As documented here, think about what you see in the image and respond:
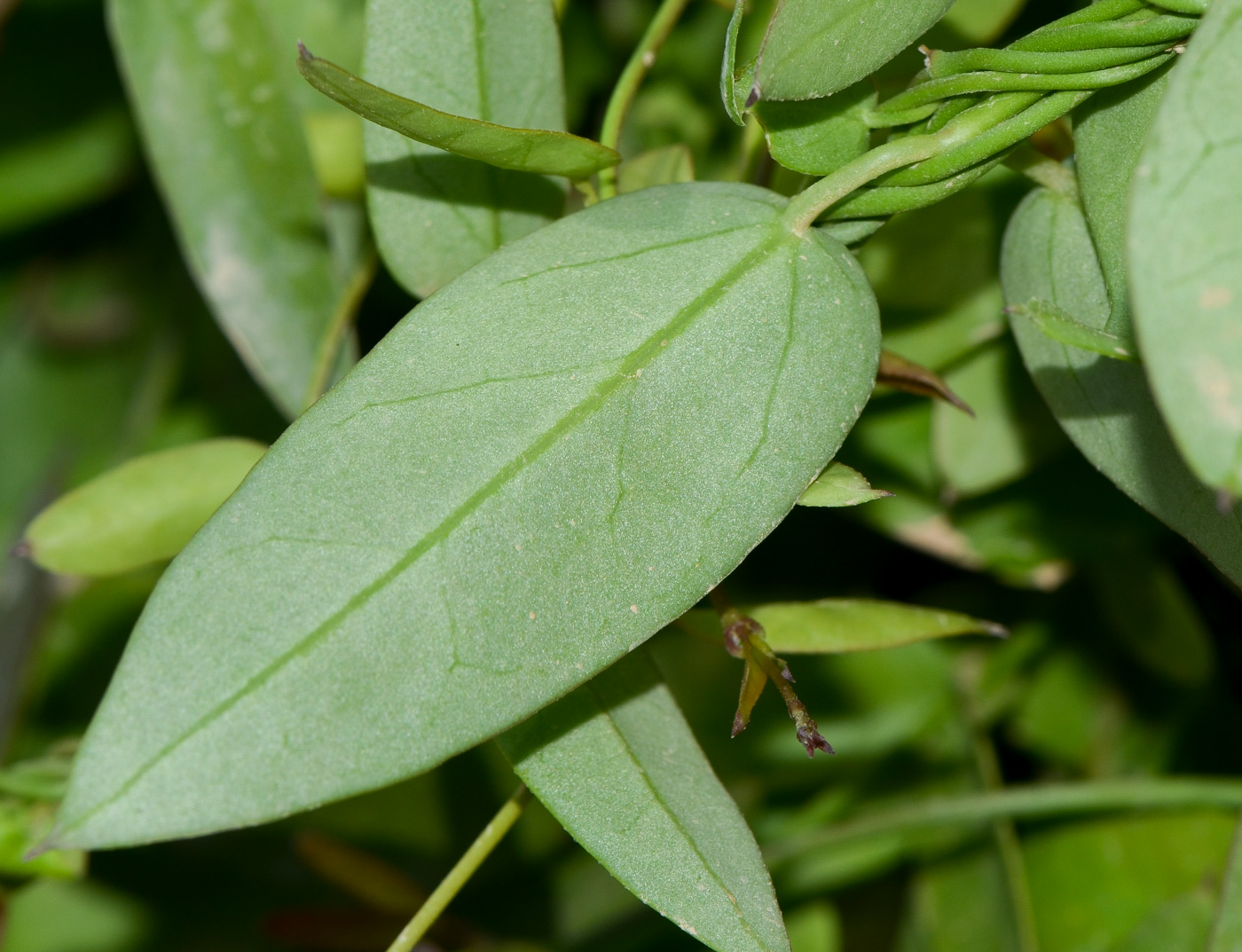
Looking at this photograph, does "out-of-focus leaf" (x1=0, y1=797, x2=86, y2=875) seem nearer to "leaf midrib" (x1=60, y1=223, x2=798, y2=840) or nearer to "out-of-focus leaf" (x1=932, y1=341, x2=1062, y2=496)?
"leaf midrib" (x1=60, y1=223, x2=798, y2=840)

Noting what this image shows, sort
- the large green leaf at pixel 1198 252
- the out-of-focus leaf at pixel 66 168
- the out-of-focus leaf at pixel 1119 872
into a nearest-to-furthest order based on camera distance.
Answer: the large green leaf at pixel 1198 252, the out-of-focus leaf at pixel 1119 872, the out-of-focus leaf at pixel 66 168

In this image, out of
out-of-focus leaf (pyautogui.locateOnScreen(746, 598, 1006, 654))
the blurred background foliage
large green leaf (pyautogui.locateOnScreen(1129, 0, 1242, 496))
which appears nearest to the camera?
large green leaf (pyautogui.locateOnScreen(1129, 0, 1242, 496))

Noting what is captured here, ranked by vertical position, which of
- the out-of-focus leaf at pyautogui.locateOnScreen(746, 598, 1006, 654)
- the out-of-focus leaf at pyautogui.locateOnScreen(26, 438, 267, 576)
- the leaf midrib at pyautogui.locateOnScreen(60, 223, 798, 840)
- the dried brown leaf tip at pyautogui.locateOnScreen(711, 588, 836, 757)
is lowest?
the out-of-focus leaf at pyautogui.locateOnScreen(746, 598, 1006, 654)

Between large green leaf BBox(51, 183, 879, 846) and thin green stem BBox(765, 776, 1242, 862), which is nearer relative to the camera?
large green leaf BBox(51, 183, 879, 846)

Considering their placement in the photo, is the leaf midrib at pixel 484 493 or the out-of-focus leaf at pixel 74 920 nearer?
the leaf midrib at pixel 484 493

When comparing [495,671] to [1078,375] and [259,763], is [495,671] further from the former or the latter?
[1078,375]

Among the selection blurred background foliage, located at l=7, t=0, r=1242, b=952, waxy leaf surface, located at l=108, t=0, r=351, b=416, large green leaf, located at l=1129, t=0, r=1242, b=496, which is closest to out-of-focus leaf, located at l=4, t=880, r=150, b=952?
blurred background foliage, located at l=7, t=0, r=1242, b=952

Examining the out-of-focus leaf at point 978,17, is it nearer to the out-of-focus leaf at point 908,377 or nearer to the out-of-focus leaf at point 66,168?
the out-of-focus leaf at point 908,377

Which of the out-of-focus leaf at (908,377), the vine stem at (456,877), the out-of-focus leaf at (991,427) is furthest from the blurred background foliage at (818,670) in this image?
the vine stem at (456,877)
